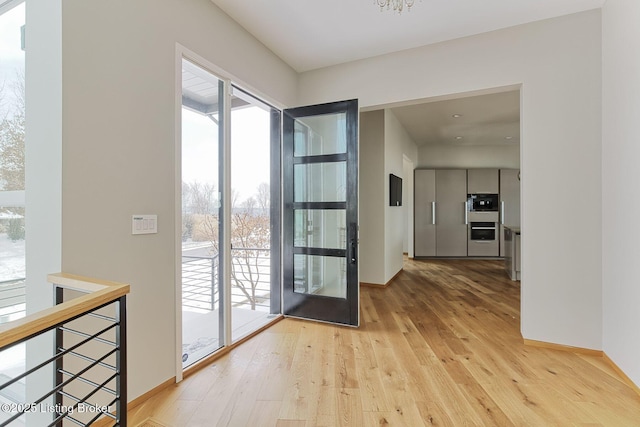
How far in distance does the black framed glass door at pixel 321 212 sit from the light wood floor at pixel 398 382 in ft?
0.94

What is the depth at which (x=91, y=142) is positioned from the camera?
5.46ft

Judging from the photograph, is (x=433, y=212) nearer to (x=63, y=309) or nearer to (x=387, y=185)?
(x=387, y=185)

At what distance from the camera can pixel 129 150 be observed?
6.11 ft

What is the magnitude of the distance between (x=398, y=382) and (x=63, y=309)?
2.02m

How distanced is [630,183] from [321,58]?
2.95 meters

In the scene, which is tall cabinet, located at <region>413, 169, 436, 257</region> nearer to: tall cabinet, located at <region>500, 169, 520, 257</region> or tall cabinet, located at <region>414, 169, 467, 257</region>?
tall cabinet, located at <region>414, 169, 467, 257</region>

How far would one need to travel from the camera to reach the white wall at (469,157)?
7.67 metres

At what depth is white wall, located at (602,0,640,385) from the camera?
2.07 m

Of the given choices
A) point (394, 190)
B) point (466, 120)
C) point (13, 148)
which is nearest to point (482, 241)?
point (466, 120)

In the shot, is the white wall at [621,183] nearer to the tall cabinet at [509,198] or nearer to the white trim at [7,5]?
the white trim at [7,5]

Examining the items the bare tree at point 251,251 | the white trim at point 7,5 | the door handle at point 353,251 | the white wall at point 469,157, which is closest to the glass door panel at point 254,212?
the bare tree at point 251,251

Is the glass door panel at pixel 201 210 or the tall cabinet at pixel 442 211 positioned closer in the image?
the glass door panel at pixel 201 210

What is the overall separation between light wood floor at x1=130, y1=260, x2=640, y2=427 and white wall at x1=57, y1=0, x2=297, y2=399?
0.48 metres

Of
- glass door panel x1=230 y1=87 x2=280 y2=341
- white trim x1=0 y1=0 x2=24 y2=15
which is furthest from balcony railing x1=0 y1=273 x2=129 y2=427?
white trim x1=0 y1=0 x2=24 y2=15
